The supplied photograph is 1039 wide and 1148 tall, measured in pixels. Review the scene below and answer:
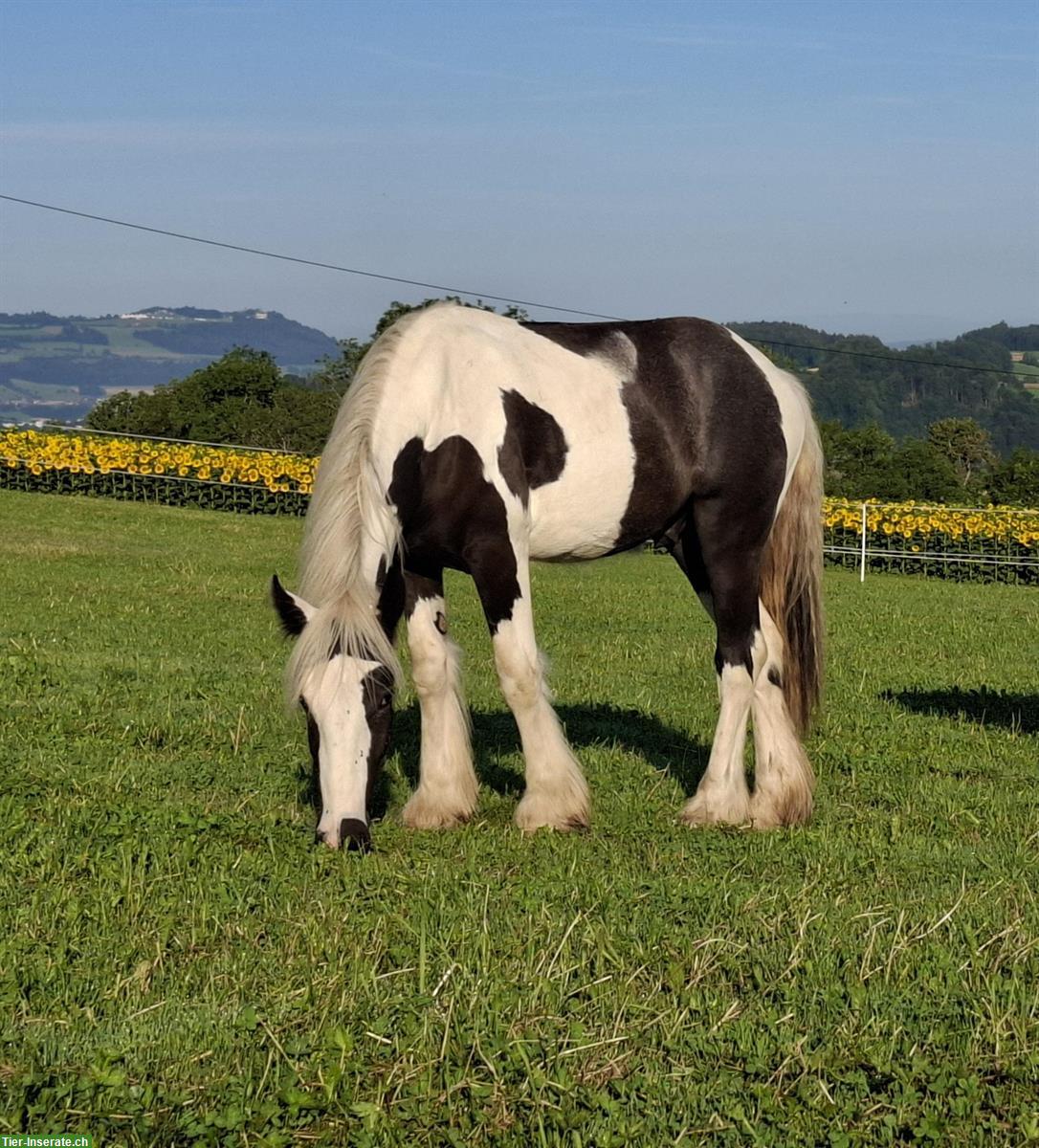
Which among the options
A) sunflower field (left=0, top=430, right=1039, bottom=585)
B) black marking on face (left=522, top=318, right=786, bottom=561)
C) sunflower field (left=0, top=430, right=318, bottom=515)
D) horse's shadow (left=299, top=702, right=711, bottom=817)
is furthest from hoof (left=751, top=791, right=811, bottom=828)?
sunflower field (left=0, top=430, right=318, bottom=515)

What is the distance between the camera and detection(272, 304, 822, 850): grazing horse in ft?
19.1

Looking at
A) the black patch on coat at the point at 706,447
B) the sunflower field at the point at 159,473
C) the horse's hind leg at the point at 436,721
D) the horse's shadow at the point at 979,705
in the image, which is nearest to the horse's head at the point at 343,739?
the horse's hind leg at the point at 436,721

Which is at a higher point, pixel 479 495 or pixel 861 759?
pixel 479 495

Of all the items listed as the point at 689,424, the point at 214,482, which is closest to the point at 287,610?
the point at 689,424

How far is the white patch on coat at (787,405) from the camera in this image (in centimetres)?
724

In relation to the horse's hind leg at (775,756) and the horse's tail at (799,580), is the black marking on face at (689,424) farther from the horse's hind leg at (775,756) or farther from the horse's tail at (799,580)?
the horse's hind leg at (775,756)

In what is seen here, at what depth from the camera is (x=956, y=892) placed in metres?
5.45

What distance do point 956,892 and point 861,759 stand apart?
8.60ft

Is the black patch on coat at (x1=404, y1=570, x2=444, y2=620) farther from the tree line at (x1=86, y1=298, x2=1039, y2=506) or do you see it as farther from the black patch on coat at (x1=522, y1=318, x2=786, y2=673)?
the tree line at (x1=86, y1=298, x2=1039, y2=506)

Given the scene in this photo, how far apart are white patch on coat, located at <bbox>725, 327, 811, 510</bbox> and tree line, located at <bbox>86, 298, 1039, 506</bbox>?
113 feet

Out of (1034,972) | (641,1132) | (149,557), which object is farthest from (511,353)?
(149,557)

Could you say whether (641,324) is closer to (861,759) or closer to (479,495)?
(479,495)

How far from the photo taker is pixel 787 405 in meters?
Answer: 7.29

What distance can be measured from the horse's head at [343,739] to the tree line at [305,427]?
1431 inches
